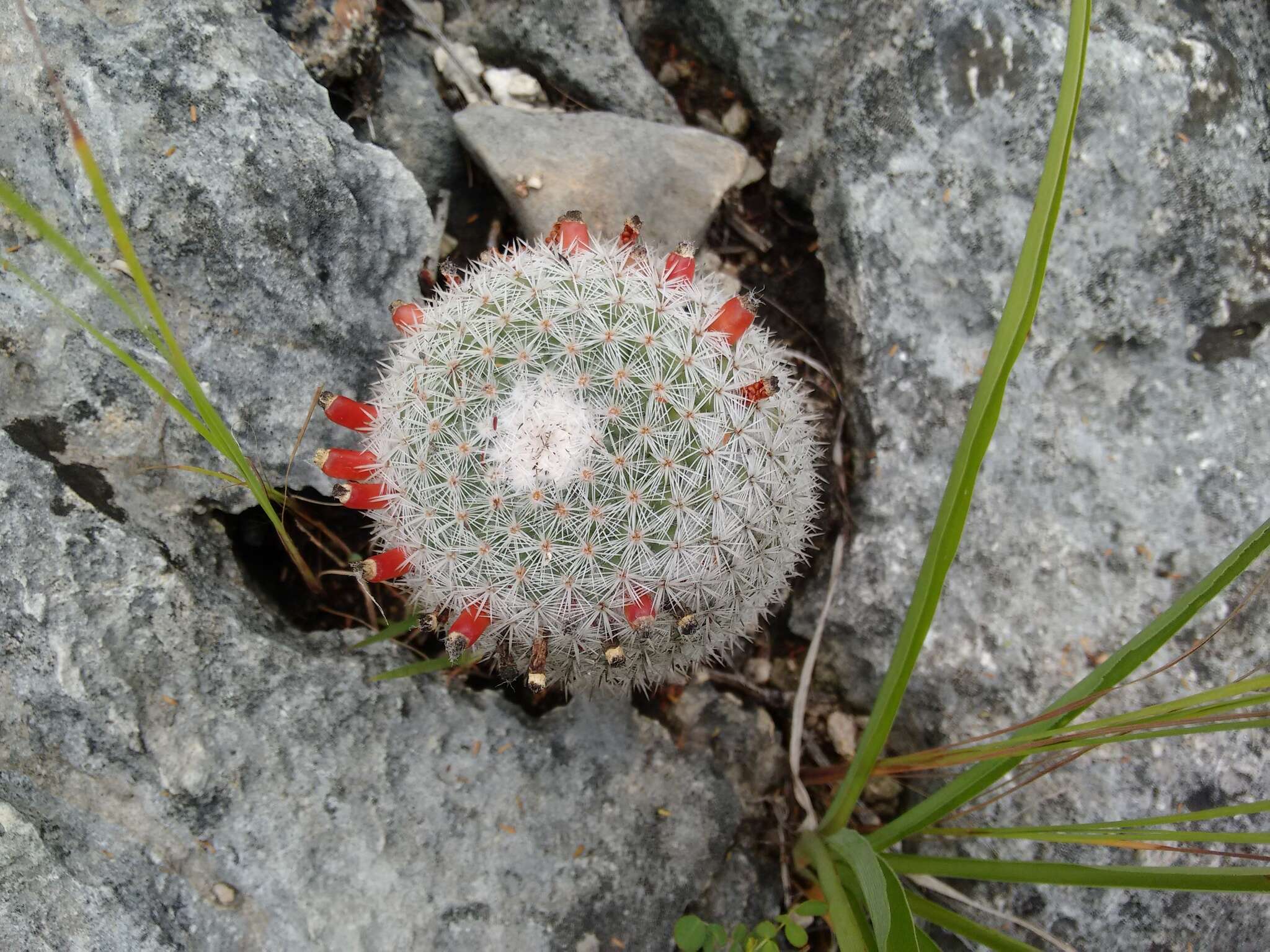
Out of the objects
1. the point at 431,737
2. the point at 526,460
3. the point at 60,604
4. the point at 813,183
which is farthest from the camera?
the point at 813,183

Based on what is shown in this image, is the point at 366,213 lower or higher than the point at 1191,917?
higher

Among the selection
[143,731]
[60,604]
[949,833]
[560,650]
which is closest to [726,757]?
[949,833]

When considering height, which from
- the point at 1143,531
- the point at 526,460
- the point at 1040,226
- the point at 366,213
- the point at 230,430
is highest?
the point at 1040,226

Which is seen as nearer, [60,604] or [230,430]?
[60,604]

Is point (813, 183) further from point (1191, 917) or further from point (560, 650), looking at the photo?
point (1191, 917)

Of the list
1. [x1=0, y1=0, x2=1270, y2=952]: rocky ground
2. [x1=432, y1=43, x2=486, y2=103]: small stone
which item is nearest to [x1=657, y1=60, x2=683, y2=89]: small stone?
[x1=0, y1=0, x2=1270, y2=952]: rocky ground

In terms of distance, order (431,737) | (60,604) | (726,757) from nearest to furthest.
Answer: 1. (60,604)
2. (431,737)
3. (726,757)
